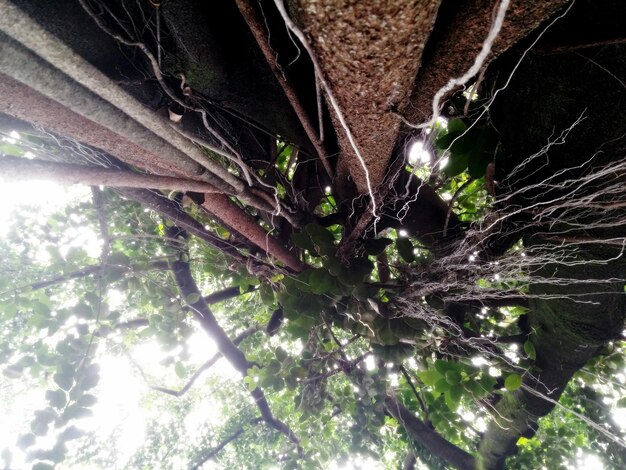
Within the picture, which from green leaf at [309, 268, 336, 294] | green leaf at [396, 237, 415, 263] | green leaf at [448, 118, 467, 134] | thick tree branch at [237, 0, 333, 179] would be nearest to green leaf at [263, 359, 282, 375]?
green leaf at [309, 268, 336, 294]

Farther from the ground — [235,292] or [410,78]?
[410,78]

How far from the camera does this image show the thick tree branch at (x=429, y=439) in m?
2.61

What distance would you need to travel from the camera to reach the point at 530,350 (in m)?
1.63

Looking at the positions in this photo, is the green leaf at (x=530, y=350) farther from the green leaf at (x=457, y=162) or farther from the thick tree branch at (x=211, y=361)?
the thick tree branch at (x=211, y=361)

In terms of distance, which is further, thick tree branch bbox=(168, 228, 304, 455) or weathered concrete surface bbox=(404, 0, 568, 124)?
thick tree branch bbox=(168, 228, 304, 455)

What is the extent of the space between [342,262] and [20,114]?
46.0 inches

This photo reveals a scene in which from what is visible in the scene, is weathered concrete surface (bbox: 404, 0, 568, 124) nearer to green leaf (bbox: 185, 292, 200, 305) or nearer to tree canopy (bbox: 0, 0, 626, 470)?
tree canopy (bbox: 0, 0, 626, 470)

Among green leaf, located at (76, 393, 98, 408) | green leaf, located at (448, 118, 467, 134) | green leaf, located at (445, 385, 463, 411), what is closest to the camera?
green leaf, located at (448, 118, 467, 134)

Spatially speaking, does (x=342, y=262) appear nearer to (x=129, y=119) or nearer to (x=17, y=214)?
(x=129, y=119)

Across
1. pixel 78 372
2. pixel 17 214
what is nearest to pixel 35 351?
pixel 78 372

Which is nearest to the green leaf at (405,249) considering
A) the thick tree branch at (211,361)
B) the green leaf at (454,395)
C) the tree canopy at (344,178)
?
the tree canopy at (344,178)

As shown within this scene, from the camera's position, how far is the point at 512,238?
120 centimetres

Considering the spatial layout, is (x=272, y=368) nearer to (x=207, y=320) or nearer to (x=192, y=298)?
(x=207, y=320)

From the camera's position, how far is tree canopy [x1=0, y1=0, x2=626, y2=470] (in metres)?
0.65
